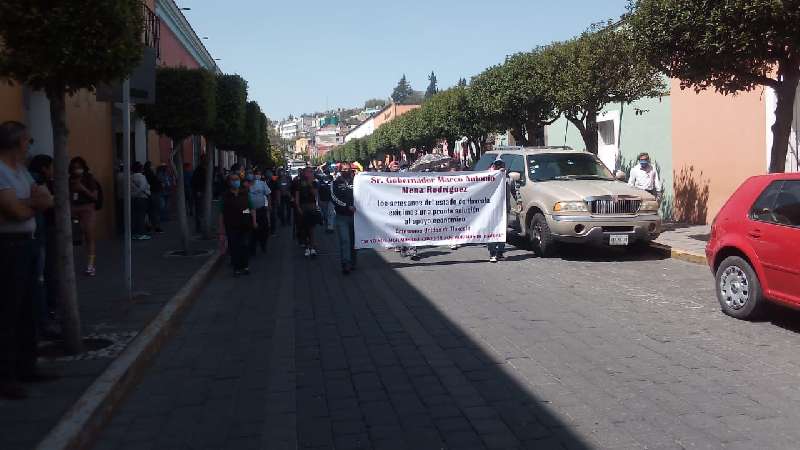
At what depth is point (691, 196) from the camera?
61.2 feet

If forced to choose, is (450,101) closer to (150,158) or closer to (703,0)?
(150,158)

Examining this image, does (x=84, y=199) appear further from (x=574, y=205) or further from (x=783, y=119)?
(x=783, y=119)

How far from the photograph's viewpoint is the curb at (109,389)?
4.77m

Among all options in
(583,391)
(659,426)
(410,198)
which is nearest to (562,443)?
(659,426)

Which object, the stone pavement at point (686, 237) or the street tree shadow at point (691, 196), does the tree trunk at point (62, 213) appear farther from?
the street tree shadow at point (691, 196)

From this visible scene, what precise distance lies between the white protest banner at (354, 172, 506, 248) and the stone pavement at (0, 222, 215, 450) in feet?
10.3

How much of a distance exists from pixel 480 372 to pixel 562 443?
168 cm

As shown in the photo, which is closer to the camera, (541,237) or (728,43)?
(728,43)

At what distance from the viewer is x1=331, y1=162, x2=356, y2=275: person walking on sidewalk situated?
12.5 metres

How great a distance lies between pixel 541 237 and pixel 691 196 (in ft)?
21.7

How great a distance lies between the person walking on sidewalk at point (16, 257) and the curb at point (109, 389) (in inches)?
21.5

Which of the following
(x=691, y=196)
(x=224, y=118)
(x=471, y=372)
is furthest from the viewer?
(x=691, y=196)

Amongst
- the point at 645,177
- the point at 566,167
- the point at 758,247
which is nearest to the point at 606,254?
the point at 566,167

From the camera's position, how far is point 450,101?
39.8 m
